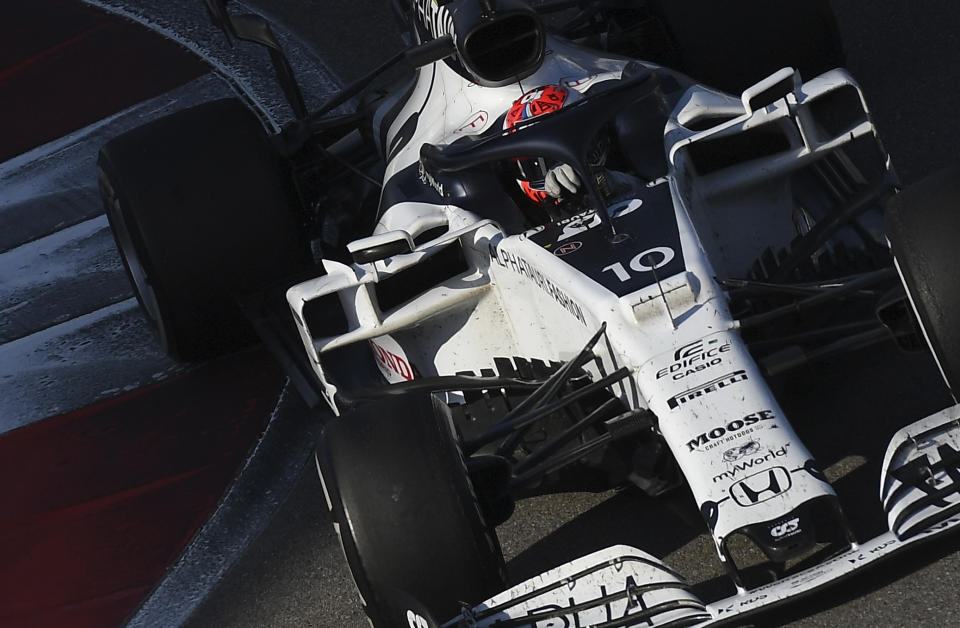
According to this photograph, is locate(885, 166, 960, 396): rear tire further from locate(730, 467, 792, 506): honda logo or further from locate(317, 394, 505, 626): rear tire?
locate(317, 394, 505, 626): rear tire

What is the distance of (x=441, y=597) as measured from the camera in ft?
13.5

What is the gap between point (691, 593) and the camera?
3.97 m

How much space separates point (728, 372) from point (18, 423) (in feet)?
12.1

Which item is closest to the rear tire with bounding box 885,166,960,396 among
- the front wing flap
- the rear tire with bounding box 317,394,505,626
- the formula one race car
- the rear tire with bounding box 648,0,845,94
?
the formula one race car

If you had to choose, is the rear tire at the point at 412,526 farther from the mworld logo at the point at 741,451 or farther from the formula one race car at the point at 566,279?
the mworld logo at the point at 741,451

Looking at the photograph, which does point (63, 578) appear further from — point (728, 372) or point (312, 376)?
point (728, 372)

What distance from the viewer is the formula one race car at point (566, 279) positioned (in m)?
4.08

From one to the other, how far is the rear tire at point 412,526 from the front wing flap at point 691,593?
11 centimetres

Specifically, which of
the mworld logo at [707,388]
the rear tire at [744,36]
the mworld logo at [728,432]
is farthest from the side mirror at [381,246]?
the rear tire at [744,36]

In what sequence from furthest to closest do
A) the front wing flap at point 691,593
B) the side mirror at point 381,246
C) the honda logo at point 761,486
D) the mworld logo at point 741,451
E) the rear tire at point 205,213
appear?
the rear tire at point 205,213, the side mirror at point 381,246, the mworld logo at point 741,451, the honda logo at point 761,486, the front wing flap at point 691,593

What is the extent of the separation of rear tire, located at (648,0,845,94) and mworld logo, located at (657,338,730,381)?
2527 mm

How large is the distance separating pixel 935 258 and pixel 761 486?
2.56ft

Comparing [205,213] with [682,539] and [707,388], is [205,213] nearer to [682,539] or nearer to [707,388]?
[682,539]

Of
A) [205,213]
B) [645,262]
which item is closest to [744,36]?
[645,262]
